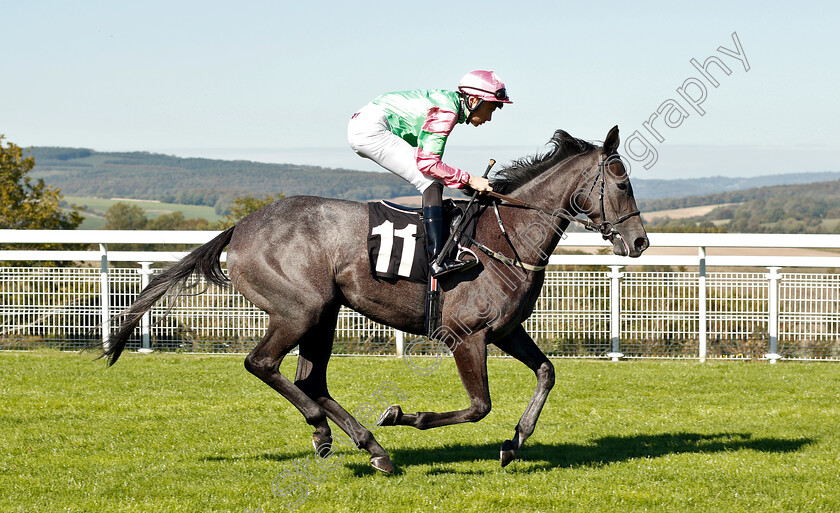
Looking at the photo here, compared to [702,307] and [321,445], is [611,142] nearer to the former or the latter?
[321,445]

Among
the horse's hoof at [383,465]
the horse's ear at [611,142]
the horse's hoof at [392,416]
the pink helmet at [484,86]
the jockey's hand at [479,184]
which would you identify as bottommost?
the horse's hoof at [383,465]

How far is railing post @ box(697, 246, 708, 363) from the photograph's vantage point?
9.27 meters

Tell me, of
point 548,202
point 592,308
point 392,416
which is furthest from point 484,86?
point 592,308

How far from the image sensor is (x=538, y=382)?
4965mm

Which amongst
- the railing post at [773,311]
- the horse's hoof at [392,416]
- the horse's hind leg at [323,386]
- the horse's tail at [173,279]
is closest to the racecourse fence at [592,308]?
the railing post at [773,311]

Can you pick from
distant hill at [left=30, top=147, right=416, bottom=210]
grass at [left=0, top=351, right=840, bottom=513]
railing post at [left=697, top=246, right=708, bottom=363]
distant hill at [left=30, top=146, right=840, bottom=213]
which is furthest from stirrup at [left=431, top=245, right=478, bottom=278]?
distant hill at [left=30, top=147, right=416, bottom=210]

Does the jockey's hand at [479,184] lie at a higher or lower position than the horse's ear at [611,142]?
lower

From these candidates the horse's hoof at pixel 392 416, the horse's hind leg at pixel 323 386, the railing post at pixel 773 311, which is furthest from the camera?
the railing post at pixel 773 311

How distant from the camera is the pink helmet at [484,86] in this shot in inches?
186

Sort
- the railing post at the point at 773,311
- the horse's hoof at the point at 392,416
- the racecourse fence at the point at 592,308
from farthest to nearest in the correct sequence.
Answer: the racecourse fence at the point at 592,308 → the railing post at the point at 773,311 → the horse's hoof at the point at 392,416

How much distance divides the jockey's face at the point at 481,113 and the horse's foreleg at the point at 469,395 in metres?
1.22

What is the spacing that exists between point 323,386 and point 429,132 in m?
1.61

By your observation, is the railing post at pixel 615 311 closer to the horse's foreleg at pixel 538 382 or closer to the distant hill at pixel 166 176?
the horse's foreleg at pixel 538 382

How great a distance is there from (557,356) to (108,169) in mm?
76737
